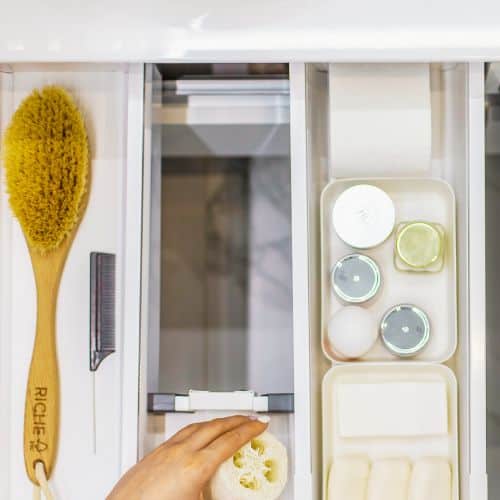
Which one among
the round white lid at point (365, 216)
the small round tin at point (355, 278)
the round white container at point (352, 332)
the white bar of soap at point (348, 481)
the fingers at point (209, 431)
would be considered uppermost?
the round white lid at point (365, 216)

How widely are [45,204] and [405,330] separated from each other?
0.43m

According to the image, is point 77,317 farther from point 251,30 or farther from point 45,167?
point 251,30

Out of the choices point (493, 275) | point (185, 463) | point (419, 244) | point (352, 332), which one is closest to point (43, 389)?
point (185, 463)

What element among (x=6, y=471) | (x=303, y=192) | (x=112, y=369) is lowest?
(x=6, y=471)

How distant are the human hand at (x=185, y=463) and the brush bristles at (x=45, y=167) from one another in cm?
27

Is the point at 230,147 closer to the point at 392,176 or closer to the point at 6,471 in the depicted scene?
the point at 392,176

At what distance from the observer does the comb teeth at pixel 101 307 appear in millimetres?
801

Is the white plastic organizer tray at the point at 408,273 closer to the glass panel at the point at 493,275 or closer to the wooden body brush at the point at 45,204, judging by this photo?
the glass panel at the point at 493,275

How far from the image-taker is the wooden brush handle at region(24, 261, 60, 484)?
0.79m

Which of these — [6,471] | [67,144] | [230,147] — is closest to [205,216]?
[230,147]

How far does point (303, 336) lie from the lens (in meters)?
0.74

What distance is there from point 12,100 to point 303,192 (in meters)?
0.37

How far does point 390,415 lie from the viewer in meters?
0.75

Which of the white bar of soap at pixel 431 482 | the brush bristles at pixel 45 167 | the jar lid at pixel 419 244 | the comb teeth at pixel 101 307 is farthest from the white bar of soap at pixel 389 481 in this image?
the brush bristles at pixel 45 167
